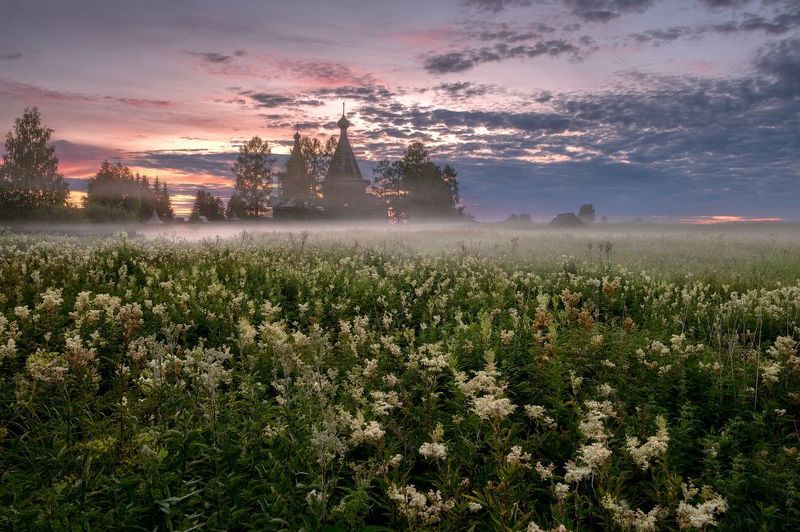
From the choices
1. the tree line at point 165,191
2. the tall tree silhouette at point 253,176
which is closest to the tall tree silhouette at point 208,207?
the tree line at point 165,191

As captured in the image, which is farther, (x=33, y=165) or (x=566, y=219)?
(x=566, y=219)

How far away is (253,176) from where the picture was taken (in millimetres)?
83250

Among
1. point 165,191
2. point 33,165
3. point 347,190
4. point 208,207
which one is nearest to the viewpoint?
point 33,165

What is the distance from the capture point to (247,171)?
274ft

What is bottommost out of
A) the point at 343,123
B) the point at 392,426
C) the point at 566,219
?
the point at 392,426

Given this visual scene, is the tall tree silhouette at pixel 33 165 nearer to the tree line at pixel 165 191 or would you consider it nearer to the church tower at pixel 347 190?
the tree line at pixel 165 191

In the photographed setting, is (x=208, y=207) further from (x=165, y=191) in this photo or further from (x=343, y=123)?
(x=343, y=123)

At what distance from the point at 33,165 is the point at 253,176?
29.2 m

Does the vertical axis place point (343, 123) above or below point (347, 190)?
above

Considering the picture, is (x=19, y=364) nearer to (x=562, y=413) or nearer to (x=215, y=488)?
(x=215, y=488)

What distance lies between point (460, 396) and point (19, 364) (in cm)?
517

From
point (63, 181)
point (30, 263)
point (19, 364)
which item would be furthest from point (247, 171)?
point (19, 364)

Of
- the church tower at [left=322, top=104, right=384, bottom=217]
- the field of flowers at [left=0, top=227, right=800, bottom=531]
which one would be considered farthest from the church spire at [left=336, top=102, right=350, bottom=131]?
the field of flowers at [left=0, top=227, right=800, bottom=531]

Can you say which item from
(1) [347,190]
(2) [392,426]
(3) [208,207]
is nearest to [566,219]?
(1) [347,190]
